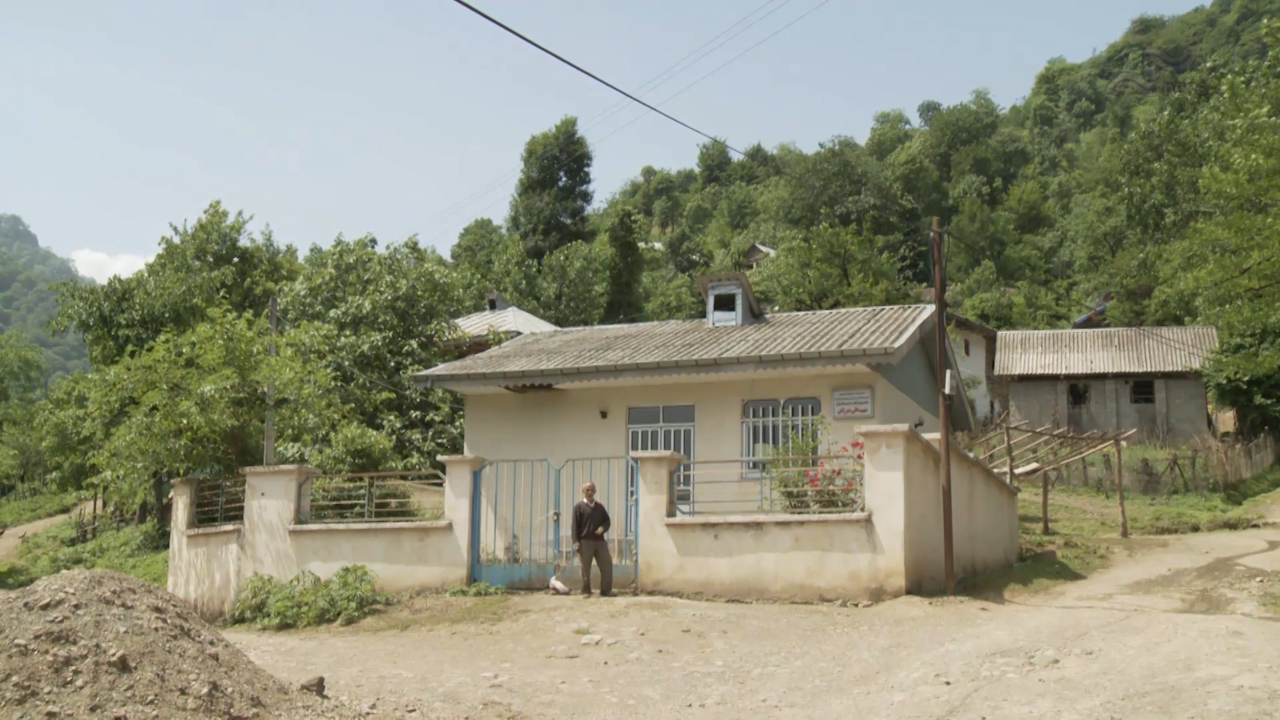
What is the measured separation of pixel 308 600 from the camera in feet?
47.1

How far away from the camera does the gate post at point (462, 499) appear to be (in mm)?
14977

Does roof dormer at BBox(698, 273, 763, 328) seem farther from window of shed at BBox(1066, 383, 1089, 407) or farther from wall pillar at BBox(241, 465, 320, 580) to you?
window of shed at BBox(1066, 383, 1089, 407)

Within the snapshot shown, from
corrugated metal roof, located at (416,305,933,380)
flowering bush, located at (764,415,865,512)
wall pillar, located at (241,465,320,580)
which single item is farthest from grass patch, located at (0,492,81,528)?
flowering bush, located at (764,415,865,512)

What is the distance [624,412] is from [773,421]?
8.38ft

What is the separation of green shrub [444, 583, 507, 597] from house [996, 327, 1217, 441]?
24643mm

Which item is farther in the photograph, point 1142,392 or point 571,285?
point 571,285

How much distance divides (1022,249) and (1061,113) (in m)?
46.6

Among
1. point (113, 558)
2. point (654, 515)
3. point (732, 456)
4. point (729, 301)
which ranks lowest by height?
point (113, 558)

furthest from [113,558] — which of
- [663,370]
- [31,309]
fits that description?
[31,309]

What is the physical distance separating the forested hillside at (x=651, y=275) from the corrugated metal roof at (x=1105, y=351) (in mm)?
1567

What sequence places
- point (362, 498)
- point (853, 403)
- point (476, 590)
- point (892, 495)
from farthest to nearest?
point (853, 403)
point (362, 498)
point (476, 590)
point (892, 495)

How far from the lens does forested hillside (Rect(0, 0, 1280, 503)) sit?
1884 cm

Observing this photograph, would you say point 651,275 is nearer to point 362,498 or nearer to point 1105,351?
point 1105,351

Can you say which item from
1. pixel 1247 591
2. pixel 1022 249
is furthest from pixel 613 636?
pixel 1022 249
